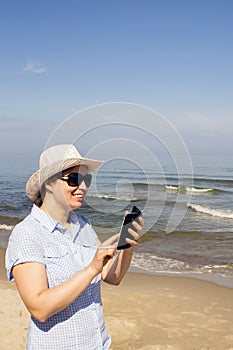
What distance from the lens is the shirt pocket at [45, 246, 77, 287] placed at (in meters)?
2.10

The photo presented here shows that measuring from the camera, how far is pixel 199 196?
955 inches

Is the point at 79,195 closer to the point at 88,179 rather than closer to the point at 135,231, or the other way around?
the point at 88,179

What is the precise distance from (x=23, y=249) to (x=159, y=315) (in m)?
4.64

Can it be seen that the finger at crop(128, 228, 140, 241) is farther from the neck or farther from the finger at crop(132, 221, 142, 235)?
the neck

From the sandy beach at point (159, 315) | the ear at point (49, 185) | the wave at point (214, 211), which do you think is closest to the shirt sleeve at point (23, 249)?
the ear at point (49, 185)

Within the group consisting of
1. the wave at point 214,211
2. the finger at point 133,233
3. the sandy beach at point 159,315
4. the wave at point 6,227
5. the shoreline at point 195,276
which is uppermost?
the finger at point 133,233

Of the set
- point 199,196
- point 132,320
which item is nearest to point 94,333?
point 132,320

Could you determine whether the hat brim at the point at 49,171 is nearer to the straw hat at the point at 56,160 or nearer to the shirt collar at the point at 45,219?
the straw hat at the point at 56,160

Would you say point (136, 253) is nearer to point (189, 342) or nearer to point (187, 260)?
point (187, 260)

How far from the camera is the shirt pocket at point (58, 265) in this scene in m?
2.10

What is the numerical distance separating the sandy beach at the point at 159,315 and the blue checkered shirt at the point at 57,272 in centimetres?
304

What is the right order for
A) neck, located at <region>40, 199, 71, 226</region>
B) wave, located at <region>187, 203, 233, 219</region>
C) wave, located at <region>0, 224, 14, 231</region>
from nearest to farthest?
1. neck, located at <region>40, 199, 71, 226</region>
2. wave, located at <region>0, 224, 14, 231</region>
3. wave, located at <region>187, 203, 233, 219</region>

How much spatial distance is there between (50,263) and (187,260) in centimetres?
827

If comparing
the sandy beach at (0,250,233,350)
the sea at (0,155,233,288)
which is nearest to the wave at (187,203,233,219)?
the sea at (0,155,233,288)
